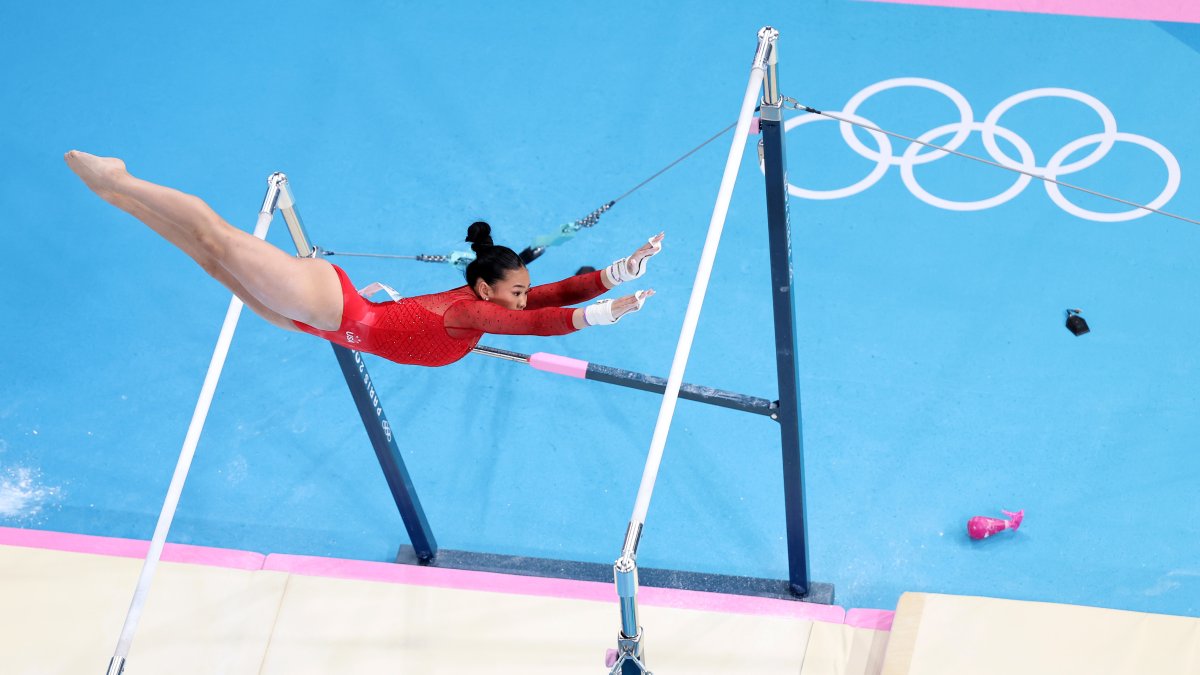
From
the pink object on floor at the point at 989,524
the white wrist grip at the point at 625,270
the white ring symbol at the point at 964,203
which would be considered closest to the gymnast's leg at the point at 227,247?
the white wrist grip at the point at 625,270

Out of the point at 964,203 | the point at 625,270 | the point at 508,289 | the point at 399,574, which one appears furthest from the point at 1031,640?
the point at 964,203

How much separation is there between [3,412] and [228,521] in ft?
4.63

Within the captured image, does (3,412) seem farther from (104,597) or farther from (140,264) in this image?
(104,597)

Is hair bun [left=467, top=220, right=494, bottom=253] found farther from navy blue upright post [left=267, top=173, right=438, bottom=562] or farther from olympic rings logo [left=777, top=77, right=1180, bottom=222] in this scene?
olympic rings logo [left=777, top=77, right=1180, bottom=222]

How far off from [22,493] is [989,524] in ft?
14.6

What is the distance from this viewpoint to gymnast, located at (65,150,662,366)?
144 inches

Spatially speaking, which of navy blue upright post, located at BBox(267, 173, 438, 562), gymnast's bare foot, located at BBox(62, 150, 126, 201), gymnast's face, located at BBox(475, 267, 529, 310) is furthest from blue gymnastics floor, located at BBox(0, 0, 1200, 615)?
gymnast's bare foot, located at BBox(62, 150, 126, 201)

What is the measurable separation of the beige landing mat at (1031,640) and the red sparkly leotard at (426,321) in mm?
1735

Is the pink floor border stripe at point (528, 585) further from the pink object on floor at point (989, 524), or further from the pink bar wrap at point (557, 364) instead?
the pink bar wrap at point (557, 364)

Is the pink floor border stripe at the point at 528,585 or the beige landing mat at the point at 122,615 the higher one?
the pink floor border stripe at the point at 528,585

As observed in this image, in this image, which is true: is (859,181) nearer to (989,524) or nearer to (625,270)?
(989,524)

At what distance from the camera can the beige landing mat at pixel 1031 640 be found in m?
4.20

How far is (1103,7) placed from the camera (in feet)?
23.7

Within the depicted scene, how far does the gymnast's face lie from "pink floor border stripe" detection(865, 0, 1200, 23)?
4.42 metres
